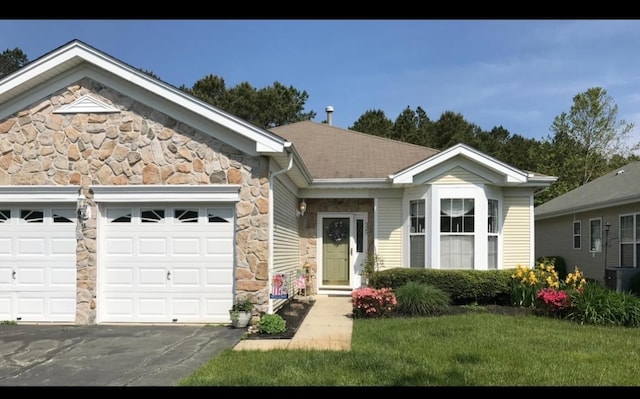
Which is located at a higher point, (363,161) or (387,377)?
(363,161)

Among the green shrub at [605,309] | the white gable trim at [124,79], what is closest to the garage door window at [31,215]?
the white gable trim at [124,79]

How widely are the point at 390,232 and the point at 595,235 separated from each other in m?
8.77

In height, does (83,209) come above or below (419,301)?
above

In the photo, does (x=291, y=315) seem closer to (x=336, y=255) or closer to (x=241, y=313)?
(x=241, y=313)

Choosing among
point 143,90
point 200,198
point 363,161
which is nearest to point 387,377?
point 200,198

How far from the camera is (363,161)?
1509 cm

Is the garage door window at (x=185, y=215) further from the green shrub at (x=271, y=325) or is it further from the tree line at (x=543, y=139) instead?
the tree line at (x=543, y=139)

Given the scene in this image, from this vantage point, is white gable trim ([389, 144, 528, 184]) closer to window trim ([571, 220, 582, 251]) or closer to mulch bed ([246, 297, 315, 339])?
mulch bed ([246, 297, 315, 339])

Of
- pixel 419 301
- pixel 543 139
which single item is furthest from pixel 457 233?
pixel 543 139

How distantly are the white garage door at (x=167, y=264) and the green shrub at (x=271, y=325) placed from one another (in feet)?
3.57

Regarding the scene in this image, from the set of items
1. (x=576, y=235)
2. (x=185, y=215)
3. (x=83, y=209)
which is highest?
(x=83, y=209)

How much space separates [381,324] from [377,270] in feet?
12.8

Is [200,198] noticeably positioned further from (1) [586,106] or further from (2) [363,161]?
(1) [586,106]

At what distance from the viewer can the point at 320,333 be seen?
8.58 metres
